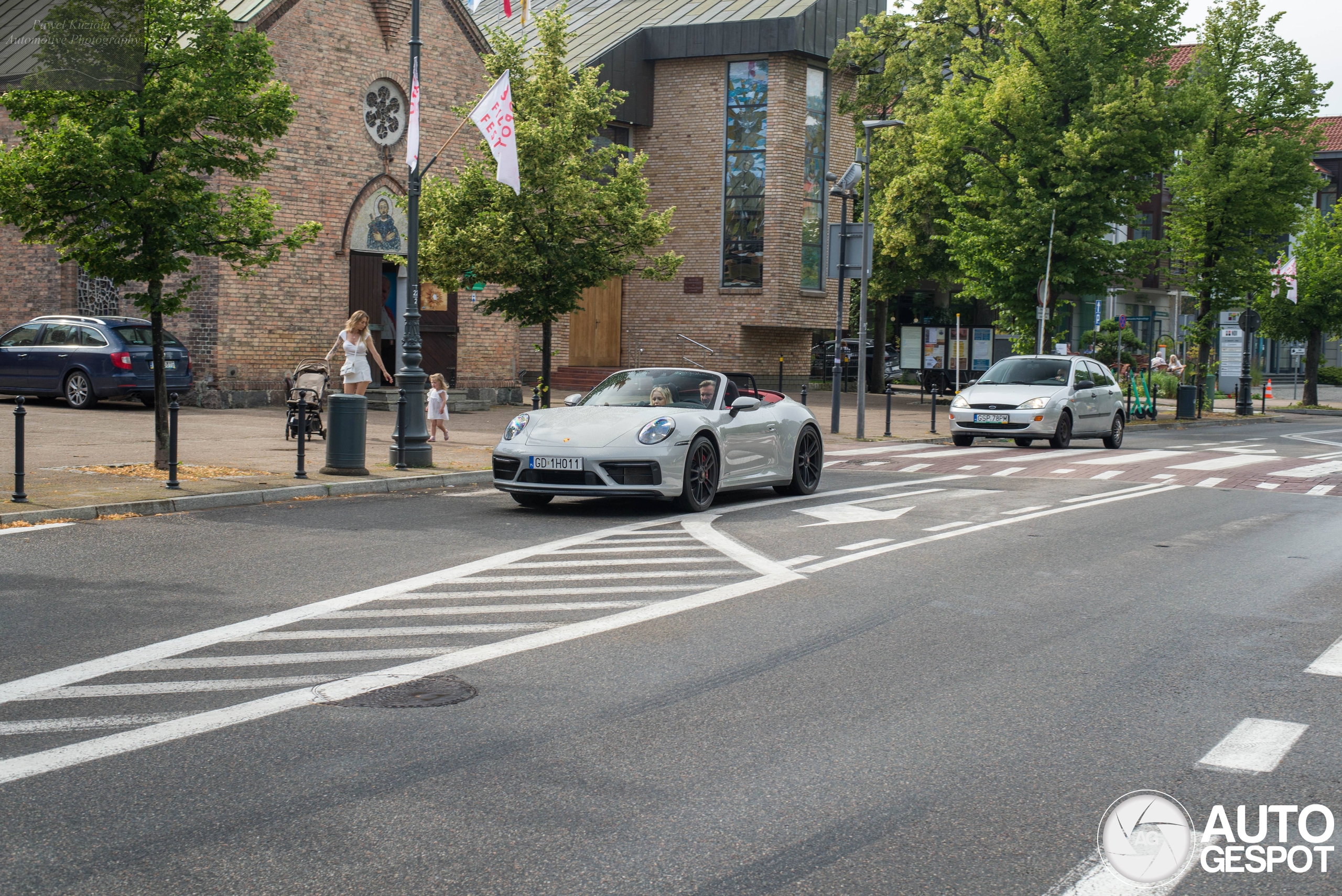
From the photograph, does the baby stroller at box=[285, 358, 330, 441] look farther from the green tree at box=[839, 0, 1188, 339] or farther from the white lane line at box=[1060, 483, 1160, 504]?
the green tree at box=[839, 0, 1188, 339]

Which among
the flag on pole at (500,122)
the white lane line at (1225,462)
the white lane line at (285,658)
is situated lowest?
the white lane line at (285,658)

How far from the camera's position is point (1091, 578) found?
916 centimetres

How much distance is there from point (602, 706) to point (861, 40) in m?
35.3

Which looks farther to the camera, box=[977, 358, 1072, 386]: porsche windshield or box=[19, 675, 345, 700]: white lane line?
box=[977, 358, 1072, 386]: porsche windshield

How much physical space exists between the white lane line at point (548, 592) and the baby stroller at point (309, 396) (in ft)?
35.4

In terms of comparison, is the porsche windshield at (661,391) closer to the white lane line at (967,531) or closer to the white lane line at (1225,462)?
the white lane line at (967,531)

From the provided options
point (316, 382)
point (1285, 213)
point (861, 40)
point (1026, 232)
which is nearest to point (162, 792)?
point (316, 382)

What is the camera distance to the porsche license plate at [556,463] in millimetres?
11969

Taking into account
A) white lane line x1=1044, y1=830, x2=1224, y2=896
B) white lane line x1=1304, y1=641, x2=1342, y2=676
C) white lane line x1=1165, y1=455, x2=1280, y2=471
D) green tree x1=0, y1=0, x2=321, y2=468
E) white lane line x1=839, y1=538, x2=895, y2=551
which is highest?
green tree x1=0, y1=0, x2=321, y2=468

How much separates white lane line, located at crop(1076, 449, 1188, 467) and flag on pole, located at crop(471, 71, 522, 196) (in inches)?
363

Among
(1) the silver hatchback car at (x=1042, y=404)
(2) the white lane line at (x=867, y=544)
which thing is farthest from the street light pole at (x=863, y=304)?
(2) the white lane line at (x=867, y=544)

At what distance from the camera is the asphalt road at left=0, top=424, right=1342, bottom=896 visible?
3.88 metres

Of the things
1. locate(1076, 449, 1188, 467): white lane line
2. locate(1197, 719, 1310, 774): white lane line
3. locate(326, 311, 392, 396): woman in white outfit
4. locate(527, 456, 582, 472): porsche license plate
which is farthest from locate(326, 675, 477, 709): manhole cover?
locate(1076, 449, 1188, 467): white lane line

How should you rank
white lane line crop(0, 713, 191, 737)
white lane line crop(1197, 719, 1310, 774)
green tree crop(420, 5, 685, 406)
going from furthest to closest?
1. green tree crop(420, 5, 685, 406)
2. white lane line crop(0, 713, 191, 737)
3. white lane line crop(1197, 719, 1310, 774)
